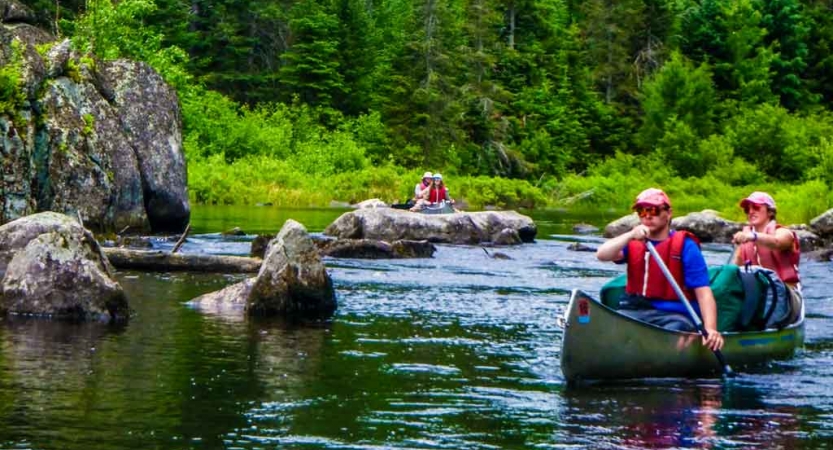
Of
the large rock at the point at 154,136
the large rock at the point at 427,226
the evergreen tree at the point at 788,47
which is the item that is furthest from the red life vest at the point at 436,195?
the evergreen tree at the point at 788,47

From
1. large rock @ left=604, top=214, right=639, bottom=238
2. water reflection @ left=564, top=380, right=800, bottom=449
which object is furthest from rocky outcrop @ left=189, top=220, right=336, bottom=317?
large rock @ left=604, top=214, right=639, bottom=238

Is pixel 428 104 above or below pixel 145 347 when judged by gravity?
above

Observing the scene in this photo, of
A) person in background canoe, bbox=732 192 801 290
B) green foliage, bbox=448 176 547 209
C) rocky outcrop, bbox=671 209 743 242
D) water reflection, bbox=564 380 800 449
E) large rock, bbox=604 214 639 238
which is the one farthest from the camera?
green foliage, bbox=448 176 547 209

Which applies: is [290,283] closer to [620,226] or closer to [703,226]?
[620,226]

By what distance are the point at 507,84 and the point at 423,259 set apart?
145ft

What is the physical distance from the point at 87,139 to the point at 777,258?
14419 millimetres

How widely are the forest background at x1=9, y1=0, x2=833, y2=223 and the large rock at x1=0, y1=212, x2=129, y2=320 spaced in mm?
28749

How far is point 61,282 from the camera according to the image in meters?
12.8

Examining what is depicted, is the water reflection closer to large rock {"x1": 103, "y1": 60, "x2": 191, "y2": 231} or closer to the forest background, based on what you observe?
large rock {"x1": 103, "y1": 60, "x2": 191, "y2": 231}

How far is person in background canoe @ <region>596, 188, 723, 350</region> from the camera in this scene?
9953 mm

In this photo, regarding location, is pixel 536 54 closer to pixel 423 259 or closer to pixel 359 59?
pixel 359 59

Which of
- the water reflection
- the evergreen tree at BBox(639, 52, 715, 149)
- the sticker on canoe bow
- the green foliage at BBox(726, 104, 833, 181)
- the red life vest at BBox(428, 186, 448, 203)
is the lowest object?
the water reflection

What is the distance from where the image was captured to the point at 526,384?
10.2m

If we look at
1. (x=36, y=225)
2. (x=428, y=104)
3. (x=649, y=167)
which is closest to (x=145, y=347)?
(x=36, y=225)
